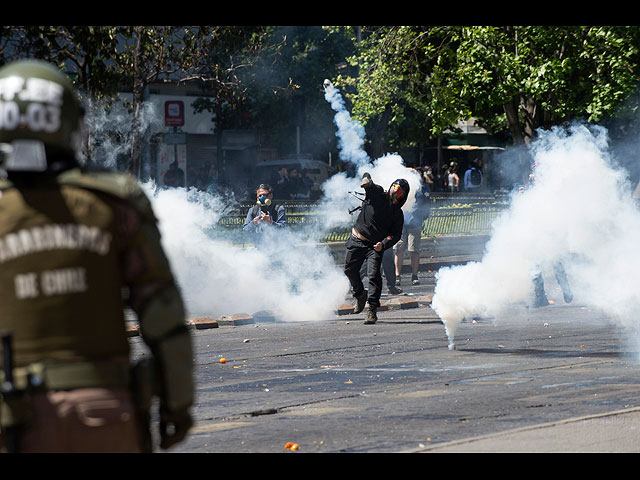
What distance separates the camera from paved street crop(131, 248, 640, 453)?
20.7 ft

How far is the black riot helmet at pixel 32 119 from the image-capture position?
2801 millimetres

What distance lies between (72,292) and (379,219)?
10323 mm

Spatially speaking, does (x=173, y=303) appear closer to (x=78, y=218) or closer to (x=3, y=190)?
(x=78, y=218)

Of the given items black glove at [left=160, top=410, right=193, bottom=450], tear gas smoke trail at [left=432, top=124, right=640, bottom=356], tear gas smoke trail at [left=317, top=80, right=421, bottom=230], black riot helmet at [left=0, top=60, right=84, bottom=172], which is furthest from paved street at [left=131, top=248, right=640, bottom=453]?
tear gas smoke trail at [left=317, top=80, right=421, bottom=230]

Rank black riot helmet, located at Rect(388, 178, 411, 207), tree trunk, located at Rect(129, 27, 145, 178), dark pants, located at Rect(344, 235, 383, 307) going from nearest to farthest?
dark pants, located at Rect(344, 235, 383, 307) < black riot helmet, located at Rect(388, 178, 411, 207) < tree trunk, located at Rect(129, 27, 145, 178)

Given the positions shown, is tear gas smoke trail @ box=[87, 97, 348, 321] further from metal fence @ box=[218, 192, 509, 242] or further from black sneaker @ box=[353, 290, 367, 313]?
metal fence @ box=[218, 192, 509, 242]

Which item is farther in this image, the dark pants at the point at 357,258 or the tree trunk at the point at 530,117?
the tree trunk at the point at 530,117

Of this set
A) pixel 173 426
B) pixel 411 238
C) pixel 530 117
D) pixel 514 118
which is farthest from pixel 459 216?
pixel 173 426

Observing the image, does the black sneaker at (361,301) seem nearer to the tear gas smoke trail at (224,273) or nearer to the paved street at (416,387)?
the tear gas smoke trail at (224,273)

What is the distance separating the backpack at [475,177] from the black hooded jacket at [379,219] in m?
29.3

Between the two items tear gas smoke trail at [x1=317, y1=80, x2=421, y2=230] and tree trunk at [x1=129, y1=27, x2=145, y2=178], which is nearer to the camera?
tree trunk at [x1=129, y1=27, x2=145, y2=178]

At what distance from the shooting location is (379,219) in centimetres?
1298

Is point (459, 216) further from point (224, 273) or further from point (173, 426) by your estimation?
point (173, 426)

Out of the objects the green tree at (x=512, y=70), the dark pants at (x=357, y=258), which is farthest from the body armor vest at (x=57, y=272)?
the green tree at (x=512, y=70)
